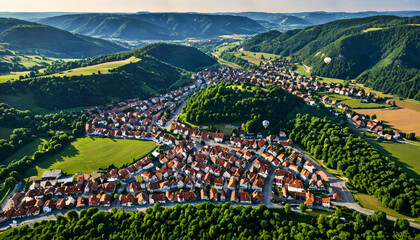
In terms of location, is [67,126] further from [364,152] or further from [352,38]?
[352,38]

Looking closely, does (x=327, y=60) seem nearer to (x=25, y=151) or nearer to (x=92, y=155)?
(x=92, y=155)

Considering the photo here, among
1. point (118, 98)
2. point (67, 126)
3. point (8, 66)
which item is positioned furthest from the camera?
point (8, 66)

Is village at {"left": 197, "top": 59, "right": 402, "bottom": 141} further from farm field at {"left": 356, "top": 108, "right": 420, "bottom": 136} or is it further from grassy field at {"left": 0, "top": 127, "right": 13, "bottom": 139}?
grassy field at {"left": 0, "top": 127, "right": 13, "bottom": 139}

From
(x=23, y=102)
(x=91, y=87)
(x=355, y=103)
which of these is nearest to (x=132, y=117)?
(x=91, y=87)

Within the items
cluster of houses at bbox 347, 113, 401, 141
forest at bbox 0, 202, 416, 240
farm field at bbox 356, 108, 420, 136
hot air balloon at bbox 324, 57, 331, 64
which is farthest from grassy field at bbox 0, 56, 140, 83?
hot air balloon at bbox 324, 57, 331, 64

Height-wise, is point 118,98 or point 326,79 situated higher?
point 326,79

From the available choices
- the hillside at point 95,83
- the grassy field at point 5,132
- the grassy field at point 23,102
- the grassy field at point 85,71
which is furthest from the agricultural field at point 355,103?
the grassy field at point 23,102

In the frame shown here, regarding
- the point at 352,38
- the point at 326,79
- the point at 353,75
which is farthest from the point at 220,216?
the point at 352,38
